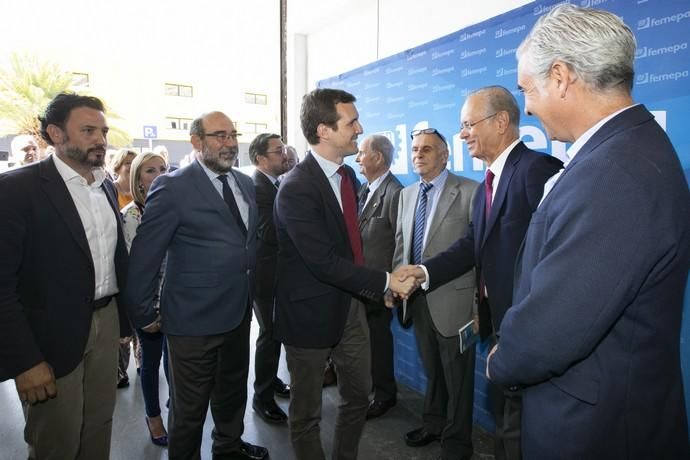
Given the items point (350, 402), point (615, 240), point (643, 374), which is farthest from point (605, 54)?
point (350, 402)

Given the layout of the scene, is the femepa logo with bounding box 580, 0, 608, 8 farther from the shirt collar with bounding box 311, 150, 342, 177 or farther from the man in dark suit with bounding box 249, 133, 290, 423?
the man in dark suit with bounding box 249, 133, 290, 423

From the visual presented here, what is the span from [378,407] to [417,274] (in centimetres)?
149

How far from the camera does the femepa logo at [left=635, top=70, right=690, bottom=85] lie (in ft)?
6.47

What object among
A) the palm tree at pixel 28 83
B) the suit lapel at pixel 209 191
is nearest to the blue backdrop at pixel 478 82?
the suit lapel at pixel 209 191

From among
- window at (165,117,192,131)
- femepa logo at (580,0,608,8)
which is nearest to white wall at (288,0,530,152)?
femepa logo at (580,0,608,8)

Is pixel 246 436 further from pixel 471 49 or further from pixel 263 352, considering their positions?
pixel 471 49

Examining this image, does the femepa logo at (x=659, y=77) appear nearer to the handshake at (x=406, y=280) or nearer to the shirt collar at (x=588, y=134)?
the shirt collar at (x=588, y=134)

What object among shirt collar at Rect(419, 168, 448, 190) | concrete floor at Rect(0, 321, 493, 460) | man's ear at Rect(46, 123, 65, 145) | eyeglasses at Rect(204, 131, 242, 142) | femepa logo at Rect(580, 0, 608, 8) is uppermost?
femepa logo at Rect(580, 0, 608, 8)

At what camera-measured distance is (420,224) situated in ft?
9.17

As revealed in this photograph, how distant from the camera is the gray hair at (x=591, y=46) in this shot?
100cm

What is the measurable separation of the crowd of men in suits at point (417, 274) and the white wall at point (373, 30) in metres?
0.95

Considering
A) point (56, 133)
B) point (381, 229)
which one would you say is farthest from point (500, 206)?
point (56, 133)

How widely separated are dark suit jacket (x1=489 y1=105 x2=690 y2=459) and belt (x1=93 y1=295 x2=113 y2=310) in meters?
1.71

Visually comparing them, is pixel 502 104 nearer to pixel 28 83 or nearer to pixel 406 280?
pixel 406 280
